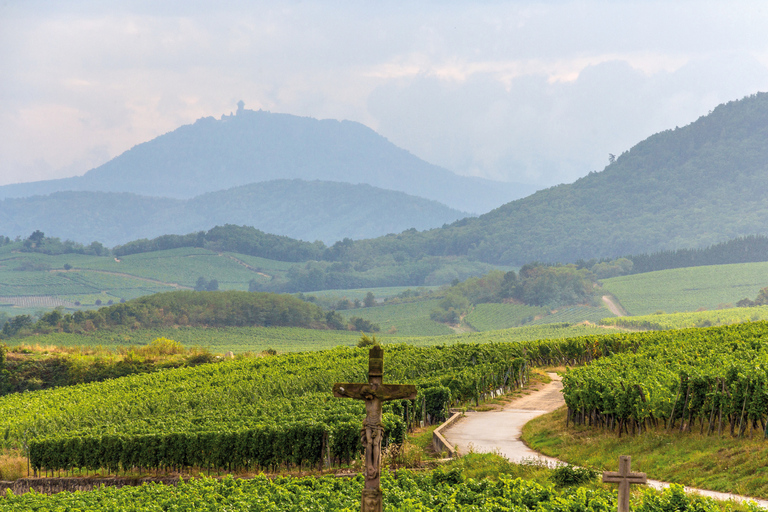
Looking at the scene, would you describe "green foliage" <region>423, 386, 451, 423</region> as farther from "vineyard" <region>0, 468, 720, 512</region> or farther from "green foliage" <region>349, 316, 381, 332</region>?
"green foliage" <region>349, 316, 381, 332</region>

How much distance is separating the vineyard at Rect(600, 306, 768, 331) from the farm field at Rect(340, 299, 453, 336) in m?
55.7

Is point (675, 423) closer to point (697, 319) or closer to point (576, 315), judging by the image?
point (697, 319)

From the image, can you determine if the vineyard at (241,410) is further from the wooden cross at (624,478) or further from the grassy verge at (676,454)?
the wooden cross at (624,478)

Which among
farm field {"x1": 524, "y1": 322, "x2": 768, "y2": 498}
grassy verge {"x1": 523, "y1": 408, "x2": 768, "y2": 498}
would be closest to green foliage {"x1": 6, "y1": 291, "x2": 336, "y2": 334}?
farm field {"x1": 524, "y1": 322, "x2": 768, "y2": 498}

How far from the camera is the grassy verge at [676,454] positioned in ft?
52.3

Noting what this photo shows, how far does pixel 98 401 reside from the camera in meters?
40.0

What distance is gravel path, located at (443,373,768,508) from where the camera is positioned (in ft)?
69.4

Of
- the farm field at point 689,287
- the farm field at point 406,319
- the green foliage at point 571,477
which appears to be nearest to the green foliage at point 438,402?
the green foliage at point 571,477

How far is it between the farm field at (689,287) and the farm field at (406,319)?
47078 millimetres

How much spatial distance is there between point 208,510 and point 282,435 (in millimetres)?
7797

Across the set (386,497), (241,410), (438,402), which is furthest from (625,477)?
(241,410)

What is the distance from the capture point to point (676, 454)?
18.7m

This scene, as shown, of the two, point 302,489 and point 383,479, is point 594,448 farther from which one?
point 302,489

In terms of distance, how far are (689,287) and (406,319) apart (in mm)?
72037
